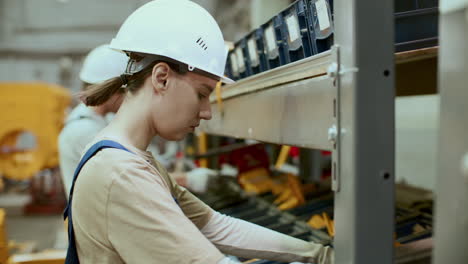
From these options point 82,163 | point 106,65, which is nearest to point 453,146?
point 82,163

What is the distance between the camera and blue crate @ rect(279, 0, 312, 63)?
130cm

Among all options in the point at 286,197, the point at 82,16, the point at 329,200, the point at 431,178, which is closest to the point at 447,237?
the point at 329,200

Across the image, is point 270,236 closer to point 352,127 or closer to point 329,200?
point 352,127

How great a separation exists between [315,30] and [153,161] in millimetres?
623

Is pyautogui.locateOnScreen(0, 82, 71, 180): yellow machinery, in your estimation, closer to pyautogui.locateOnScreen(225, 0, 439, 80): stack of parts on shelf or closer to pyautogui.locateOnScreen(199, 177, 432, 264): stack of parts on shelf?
pyautogui.locateOnScreen(199, 177, 432, 264): stack of parts on shelf

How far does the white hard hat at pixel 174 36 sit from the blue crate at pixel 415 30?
50 cm

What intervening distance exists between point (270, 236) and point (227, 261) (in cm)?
47

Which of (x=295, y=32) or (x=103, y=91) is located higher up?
(x=295, y=32)

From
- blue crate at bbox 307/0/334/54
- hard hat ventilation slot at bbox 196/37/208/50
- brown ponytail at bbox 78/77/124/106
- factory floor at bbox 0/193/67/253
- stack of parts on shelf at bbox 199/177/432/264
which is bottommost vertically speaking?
factory floor at bbox 0/193/67/253

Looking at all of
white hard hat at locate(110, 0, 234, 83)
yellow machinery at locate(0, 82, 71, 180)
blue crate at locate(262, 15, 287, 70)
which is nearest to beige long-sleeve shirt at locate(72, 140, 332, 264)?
white hard hat at locate(110, 0, 234, 83)

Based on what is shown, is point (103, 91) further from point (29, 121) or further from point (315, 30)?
point (29, 121)

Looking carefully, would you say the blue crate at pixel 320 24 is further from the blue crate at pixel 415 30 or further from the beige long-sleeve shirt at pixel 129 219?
the beige long-sleeve shirt at pixel 129 219

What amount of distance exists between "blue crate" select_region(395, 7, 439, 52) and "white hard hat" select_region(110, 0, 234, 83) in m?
0.50

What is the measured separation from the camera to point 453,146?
26.7 inches
